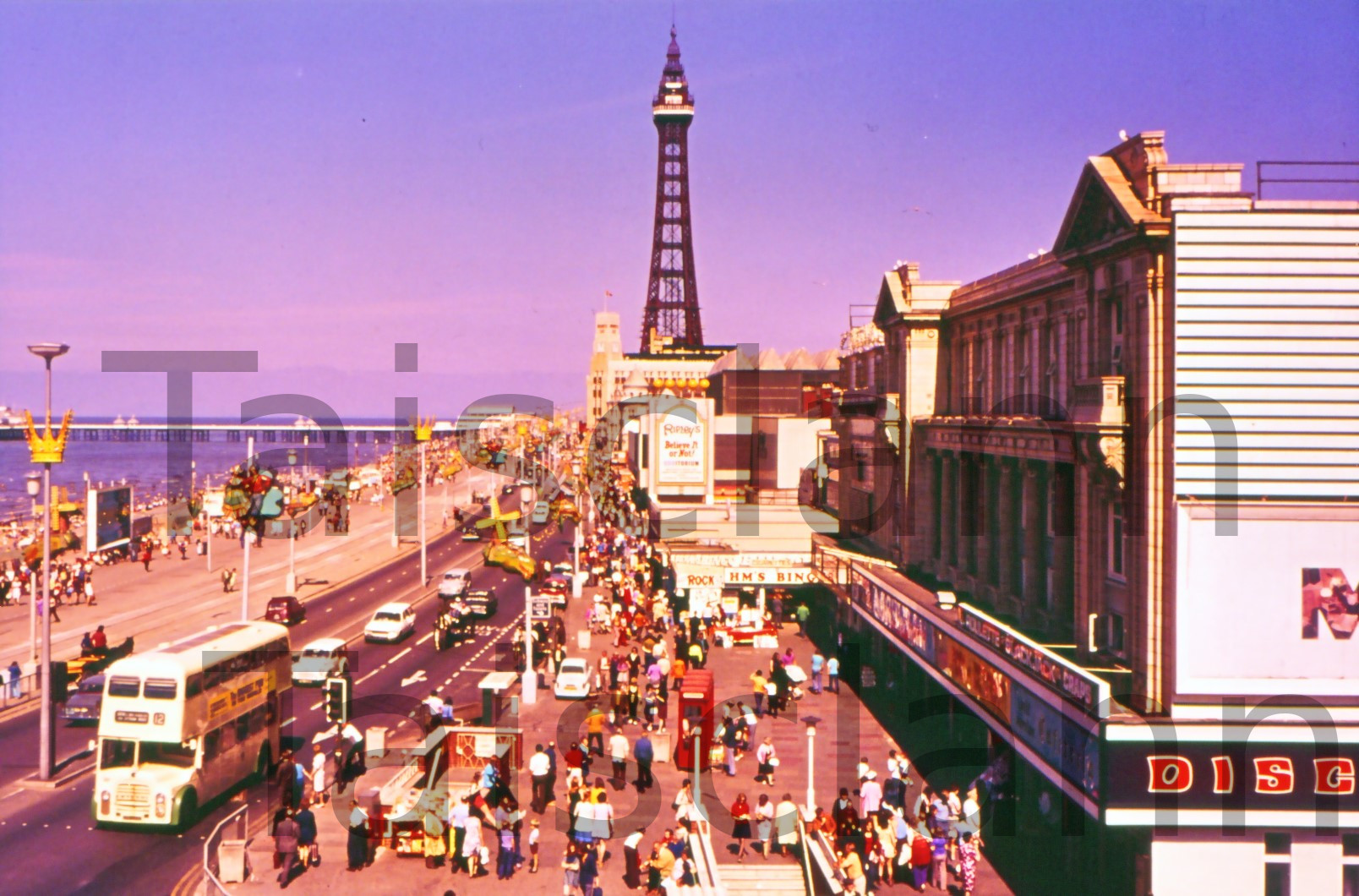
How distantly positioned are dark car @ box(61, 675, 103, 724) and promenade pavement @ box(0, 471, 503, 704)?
13.5ft

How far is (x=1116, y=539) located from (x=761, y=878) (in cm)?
876

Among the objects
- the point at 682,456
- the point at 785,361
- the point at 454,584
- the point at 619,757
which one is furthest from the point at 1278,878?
the point at 785,361

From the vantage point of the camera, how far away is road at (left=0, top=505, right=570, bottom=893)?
18.8 metres

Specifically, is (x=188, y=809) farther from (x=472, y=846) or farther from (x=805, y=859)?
(x=805, y=859)

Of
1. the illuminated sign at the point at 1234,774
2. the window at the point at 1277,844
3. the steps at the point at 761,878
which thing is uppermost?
the illuminated sign at the point at 1234,774

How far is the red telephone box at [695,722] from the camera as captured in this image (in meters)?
25.3

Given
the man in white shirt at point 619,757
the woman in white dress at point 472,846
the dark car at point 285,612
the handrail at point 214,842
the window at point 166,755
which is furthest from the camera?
the dark car at point 285,612

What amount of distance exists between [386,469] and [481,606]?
96965mm

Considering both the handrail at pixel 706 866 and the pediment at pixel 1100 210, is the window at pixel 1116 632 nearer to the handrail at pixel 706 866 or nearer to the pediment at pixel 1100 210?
the pediment at pixel 1100 210

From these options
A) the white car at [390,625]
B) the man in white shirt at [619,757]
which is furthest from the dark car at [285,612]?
the man in white shirt at [619,757]

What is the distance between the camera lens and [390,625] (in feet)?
137

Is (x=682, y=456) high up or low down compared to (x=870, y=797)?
up

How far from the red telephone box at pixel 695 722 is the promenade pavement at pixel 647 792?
33 centimetres

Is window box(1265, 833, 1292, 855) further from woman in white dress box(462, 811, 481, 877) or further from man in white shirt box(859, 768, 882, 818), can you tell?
woman in white dress box(462, 811, 481, 877)
